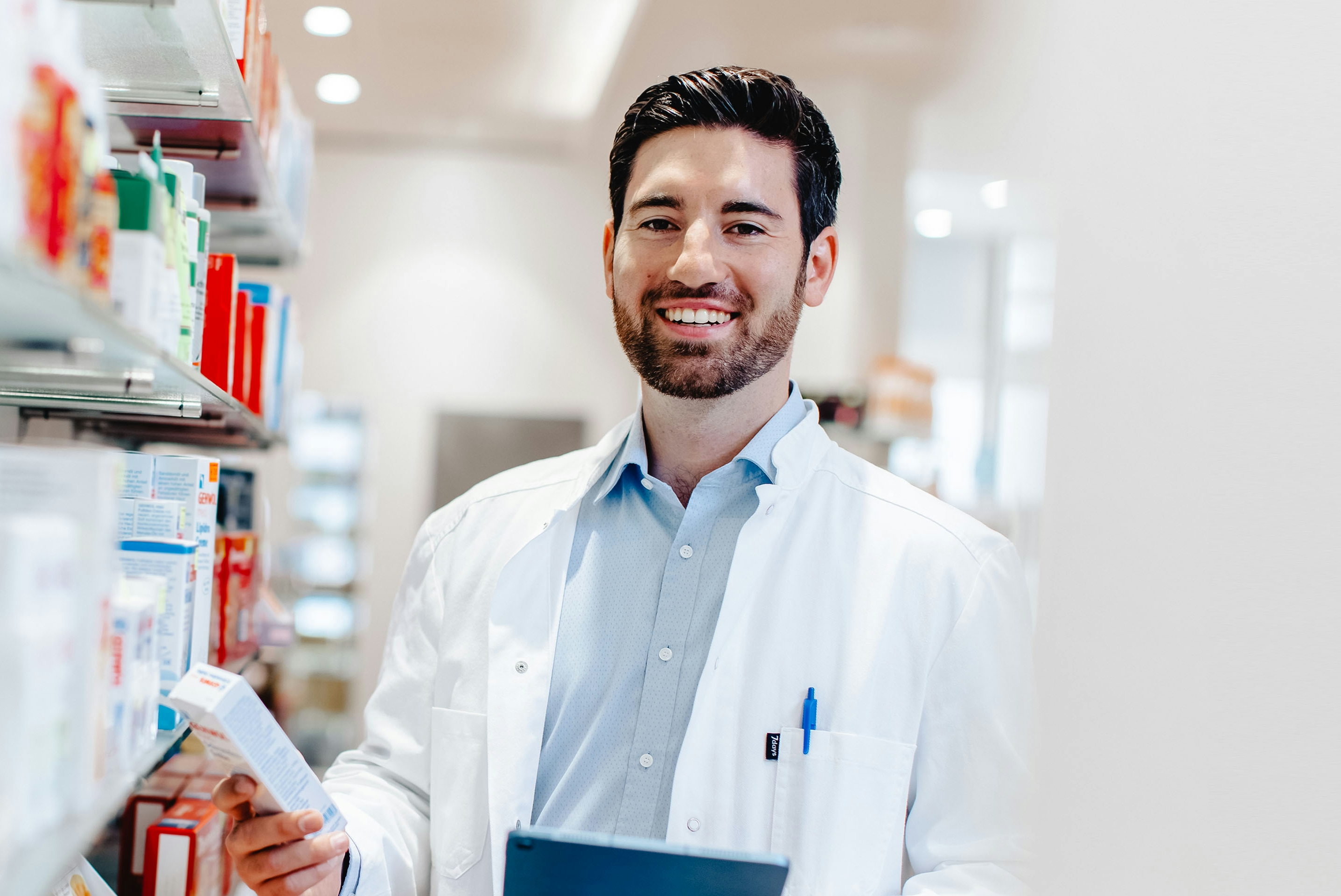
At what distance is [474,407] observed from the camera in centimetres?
681

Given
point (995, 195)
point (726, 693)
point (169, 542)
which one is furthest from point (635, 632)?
point (995, 195)

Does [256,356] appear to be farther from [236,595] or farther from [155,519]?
[155,519]

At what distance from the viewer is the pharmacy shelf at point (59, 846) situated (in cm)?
82

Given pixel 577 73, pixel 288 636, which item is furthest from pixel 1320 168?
pixel 577 73

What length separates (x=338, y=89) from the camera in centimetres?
534

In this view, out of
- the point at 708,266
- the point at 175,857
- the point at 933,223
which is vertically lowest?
the point at 175,857

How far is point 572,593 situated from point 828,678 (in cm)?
Answer: 45

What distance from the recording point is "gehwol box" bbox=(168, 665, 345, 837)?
1.15 meters

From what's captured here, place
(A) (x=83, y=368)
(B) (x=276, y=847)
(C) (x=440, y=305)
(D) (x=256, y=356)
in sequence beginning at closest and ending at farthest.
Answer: (A) (x=83, y=368), (B) (x=276, y=847), (D) (x=256, y=356), (C) (x=440, y=305)

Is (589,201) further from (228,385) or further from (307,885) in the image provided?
(307,885)

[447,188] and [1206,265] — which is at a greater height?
[447,188]

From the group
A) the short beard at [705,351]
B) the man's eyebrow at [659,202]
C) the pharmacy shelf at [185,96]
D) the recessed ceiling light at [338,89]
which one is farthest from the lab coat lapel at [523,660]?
the recessed ceiling light at [338,89]

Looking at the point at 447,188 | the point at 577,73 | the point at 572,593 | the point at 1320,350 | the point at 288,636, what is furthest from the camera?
the point at 447,188

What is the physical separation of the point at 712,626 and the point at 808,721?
0.69 feet
